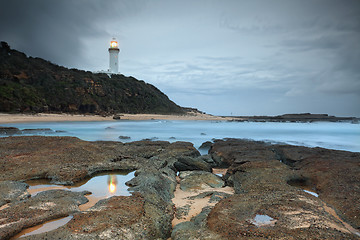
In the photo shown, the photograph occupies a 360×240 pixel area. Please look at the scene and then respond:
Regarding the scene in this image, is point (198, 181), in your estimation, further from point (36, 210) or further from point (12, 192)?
point (12, 192)

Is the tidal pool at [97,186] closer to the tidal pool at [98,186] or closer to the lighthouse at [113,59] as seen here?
the tidal pool at [98,186]

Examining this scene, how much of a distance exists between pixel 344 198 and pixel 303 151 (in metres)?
5.27

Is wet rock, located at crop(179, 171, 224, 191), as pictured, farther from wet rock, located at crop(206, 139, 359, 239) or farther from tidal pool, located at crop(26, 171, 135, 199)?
tidal pool, located at crop(26, 171, 135, 199)

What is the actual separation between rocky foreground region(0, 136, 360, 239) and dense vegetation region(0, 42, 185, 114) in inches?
1118

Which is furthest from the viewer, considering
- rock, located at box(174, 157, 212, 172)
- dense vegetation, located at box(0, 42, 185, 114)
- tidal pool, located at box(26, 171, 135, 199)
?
dense vegetation, located at box(0, 42, 185, 114)

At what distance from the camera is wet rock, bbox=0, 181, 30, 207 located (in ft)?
12.3

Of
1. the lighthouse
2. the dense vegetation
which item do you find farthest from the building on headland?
the dense vegetation

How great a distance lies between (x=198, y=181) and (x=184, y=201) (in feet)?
4.34

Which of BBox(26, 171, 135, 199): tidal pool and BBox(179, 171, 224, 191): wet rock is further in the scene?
BBox(179, 171, 224, 191): wet rock

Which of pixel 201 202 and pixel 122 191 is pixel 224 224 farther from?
pixel 122 191

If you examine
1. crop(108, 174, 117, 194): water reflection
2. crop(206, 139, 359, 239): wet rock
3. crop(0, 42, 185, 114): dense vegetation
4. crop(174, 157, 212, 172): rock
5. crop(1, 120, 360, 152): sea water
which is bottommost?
crop(1, 120, 360, 152): sea water

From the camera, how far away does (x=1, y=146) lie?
752 cm

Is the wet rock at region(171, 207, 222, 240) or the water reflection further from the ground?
the wet rock at region(171, 207, 222, 240)

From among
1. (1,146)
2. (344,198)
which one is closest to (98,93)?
(1,146)
